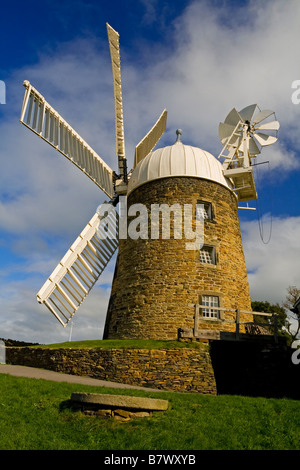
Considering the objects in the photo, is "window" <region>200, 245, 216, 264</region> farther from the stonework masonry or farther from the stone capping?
the stone capping

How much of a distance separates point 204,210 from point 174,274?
3834 millimetres

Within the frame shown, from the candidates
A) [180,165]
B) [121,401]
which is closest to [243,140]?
[180,165]

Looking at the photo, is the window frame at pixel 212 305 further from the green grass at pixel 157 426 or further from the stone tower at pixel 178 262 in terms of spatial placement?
the green grass at pixel 157 426

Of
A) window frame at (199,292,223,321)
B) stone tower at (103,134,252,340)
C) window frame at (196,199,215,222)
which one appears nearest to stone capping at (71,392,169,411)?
stone tower at (103,134,252,340)

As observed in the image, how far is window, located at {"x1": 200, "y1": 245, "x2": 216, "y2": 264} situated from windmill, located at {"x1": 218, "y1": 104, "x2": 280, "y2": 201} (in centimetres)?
428

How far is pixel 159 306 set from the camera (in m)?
15.7

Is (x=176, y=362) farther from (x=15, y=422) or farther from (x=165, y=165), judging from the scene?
(x=165, y=165)

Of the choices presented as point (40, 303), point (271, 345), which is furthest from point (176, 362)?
point (40, 303)

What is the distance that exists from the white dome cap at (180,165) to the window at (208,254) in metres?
3.59

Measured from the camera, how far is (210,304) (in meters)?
15.8

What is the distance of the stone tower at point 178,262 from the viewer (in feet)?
51.5

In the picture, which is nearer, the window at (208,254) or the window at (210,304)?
the window at (210,304)

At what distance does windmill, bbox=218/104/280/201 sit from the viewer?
19.9m

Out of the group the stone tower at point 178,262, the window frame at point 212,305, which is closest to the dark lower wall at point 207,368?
the stone tower at point 178,262
